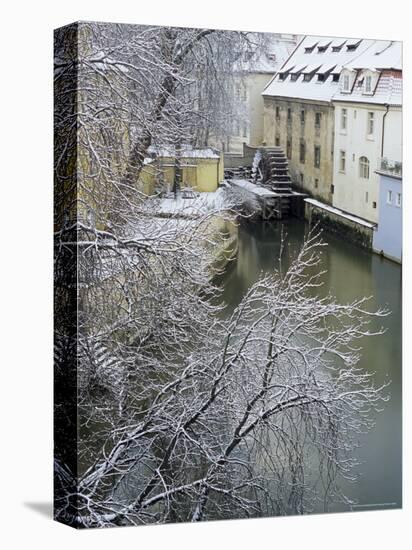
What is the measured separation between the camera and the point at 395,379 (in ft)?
36.8

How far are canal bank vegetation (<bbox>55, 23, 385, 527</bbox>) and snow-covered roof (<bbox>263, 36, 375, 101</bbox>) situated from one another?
41cm

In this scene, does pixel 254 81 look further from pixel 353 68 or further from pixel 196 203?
pixel 196 203

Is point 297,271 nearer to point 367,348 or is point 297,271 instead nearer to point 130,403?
point 367,348

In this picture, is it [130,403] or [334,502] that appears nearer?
[130,403]

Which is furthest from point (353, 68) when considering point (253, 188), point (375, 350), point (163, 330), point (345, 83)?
point (163, 330)

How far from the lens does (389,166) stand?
36.6ft

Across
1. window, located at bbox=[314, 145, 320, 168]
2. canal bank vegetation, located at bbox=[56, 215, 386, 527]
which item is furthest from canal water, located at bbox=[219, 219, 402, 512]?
window, located at bbox=[314, 145, 320, 168]

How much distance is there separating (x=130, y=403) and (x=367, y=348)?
175 centimetres

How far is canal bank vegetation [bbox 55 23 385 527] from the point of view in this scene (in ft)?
33.4

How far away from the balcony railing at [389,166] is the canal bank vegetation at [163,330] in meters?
0.81

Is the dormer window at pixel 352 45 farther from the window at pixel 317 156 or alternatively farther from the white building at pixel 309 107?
the window at pixel 317 156

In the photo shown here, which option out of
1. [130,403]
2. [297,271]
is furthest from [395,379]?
[130,403]

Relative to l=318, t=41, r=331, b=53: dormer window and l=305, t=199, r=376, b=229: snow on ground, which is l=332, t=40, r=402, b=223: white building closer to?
l=305, t=199, r=376, b=229: snow on ground

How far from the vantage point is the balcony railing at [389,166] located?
1112cm
